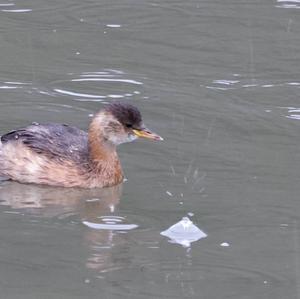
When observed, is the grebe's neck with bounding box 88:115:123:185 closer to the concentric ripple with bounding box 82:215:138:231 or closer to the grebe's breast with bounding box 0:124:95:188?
the grebe's breast with bounding box 0:124:95:188

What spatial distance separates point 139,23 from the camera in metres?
16.1

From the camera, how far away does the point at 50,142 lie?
449 inches

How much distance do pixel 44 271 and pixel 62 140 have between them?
285 centimetres

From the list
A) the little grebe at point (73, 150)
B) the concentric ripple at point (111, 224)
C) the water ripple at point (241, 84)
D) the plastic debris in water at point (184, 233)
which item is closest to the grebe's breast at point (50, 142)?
the little grebe at point (73, 150)

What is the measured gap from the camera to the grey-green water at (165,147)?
28.8 feet

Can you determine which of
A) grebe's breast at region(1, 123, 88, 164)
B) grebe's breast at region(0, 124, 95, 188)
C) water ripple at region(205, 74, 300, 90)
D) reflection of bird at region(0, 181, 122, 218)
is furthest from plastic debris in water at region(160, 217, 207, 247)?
water ripple at region(205, 74, 300, 90)

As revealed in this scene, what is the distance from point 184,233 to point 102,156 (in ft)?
6.69

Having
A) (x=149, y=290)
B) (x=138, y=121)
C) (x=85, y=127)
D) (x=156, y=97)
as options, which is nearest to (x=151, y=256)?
(x=149, y=290)

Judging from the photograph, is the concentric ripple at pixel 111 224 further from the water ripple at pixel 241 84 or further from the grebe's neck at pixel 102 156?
the water ripple at pixel 241 84

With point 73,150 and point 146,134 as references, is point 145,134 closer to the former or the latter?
point 146,134

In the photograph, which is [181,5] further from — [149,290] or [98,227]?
[149,290]

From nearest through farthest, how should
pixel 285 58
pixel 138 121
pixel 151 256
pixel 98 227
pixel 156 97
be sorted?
pixel 151 256 < pixel 98 227 < pixel 138 121 < pixel 156 97 < pixel 285 58

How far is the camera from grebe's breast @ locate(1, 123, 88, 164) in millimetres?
11375

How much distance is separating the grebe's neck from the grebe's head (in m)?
0.06
